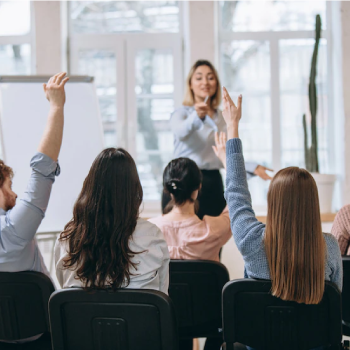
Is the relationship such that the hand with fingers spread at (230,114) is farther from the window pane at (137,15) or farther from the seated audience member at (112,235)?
the window pane at (137,15)

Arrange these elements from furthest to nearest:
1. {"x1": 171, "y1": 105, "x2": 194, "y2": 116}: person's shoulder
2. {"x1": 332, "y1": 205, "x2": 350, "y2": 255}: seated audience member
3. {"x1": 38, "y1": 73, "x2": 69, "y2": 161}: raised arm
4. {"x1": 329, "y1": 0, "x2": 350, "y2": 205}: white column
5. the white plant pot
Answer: {"x1": 329, "y1": 0, "x2": 350, "y2": 205}: white column → the white plant pot → {"x1": 171, "y1": 105, "x2": 194, "y2": 116}: person's shoulder → {"x1": 332, "y1": 205, "x2": 350, "y2": 255}: seated audience member → {"x1": 38, "y1": 73, "x2": 69, "y2": 161}: raised arm

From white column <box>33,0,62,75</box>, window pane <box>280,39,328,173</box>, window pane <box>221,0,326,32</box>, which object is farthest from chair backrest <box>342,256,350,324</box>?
white column <box>33,0,62,75</box>

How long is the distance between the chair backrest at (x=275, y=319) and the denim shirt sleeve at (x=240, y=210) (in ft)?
0.40

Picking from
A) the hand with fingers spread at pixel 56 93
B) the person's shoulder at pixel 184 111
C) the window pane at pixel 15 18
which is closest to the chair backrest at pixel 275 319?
the hand with fingers spread at pixel 56 93

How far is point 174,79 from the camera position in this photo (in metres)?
4.36

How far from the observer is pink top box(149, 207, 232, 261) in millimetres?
2027

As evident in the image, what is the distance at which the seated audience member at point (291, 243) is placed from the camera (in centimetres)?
135

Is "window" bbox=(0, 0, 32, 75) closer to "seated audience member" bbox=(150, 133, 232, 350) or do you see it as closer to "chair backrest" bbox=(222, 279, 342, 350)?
"seated audience member" bbox=(150, 133, 232, 350)

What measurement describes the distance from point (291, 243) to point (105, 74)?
337 centimetres

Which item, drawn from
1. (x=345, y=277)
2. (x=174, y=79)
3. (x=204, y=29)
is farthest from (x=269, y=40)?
(x=345, y=277)

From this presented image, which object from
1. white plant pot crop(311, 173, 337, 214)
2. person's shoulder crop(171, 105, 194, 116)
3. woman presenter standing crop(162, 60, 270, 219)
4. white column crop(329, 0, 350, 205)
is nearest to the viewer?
A: woman presenter standing crop(162, 60, 270, 219)

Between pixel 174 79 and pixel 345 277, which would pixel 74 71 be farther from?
pixel 345 277

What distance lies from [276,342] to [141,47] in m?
3.47

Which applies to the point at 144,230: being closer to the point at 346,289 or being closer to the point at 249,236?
the point at 249,236
